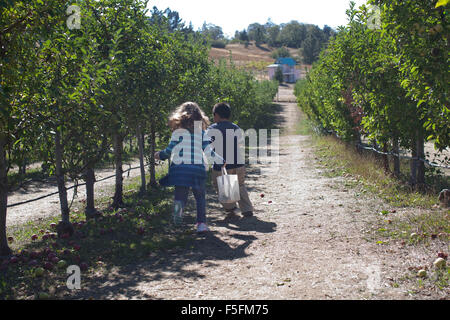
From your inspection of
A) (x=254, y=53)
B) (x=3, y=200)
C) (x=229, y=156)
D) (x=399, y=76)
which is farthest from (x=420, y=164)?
(x=254, y=53)

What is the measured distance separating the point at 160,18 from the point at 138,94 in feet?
11.2

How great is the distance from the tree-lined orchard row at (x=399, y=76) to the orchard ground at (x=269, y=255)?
147cm

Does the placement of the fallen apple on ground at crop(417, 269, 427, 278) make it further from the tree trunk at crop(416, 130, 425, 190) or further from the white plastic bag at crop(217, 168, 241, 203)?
the tree trunk at crop(416, 130, 425, 190)

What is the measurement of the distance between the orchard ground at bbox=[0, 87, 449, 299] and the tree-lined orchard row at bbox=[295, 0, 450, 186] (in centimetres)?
147

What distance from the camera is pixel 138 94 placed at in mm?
8492

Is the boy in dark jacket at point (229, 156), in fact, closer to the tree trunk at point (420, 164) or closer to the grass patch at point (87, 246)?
the grass patch at point (87, 246)

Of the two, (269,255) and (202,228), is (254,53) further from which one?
(269,255)

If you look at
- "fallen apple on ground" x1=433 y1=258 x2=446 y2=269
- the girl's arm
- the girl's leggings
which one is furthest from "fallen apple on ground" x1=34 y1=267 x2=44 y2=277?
"fallen apple on ground" x1=433 y1=258 x2=446 y2=269

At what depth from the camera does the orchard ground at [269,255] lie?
4.29m

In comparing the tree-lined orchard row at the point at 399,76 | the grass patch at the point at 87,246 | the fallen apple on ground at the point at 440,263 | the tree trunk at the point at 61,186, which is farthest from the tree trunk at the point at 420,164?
the tree trunk at the point at 61,186

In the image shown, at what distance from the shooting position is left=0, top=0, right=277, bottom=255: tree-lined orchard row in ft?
17.4

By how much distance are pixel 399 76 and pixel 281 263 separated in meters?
5.01

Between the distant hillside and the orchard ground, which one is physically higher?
the distant hillside
